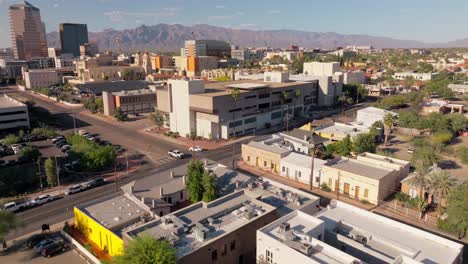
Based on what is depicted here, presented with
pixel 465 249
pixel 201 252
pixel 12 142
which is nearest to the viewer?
pixel 201 252

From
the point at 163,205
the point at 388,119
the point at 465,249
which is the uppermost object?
the point at 388,119

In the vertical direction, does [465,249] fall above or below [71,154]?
below

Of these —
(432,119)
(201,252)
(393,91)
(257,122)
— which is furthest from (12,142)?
(393,91)

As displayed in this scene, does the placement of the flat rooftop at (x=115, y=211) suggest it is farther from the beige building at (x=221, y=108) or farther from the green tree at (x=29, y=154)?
the beige building at (x=221, y=108)

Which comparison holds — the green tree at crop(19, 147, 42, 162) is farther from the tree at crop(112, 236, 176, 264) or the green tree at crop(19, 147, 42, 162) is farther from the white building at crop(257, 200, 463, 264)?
the white building at crop(257, 200, 463, 264)

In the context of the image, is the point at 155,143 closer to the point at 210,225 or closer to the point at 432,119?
the point at 210,225

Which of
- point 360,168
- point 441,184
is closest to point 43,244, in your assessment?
point 360,168

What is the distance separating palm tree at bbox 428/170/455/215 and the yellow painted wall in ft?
119

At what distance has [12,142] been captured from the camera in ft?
Answer: 225

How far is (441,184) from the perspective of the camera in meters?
37.5

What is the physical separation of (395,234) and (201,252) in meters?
16.9

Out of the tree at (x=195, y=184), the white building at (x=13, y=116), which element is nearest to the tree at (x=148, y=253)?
the tree at (x=195, y=184)

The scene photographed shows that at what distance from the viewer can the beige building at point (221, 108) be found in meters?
74.4

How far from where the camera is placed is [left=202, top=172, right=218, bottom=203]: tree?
36.6 metres
